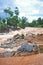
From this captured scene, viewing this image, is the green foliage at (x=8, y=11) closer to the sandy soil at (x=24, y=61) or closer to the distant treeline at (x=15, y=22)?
the distant treeline at (x=15, y=22)

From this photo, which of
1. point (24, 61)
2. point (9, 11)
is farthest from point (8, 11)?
point (24, 61)

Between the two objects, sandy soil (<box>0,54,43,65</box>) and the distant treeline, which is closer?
sandy soil (<box>0,54,43,65</box>)

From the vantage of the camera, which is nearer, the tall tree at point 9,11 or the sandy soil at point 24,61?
the sandy soil at point 24,61

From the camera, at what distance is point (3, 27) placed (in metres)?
53.0

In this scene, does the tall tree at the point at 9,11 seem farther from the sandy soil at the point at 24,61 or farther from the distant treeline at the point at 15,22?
the sandy soil at the point at 24,61

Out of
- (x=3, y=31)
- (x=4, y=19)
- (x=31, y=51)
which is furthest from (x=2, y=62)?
(x=4, y=19)

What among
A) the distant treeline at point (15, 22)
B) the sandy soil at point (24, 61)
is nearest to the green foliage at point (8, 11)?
the distant treeline at point (15, 22)

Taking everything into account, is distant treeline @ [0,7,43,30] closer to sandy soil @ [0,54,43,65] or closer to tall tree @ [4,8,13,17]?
tall tree @ [4,8,13,17]

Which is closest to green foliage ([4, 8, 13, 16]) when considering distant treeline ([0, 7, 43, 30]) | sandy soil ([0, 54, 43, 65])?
distant treeline ([0, 7, 43, 30])

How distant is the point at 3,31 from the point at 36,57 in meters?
41.7

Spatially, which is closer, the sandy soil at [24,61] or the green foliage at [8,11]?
the sandy soil at [24,61]

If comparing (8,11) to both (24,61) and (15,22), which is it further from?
(24,61)

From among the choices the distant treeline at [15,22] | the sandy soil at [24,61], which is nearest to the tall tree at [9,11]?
the distant treeline at [15,22]

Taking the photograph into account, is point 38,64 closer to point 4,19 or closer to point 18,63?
point 18,63
